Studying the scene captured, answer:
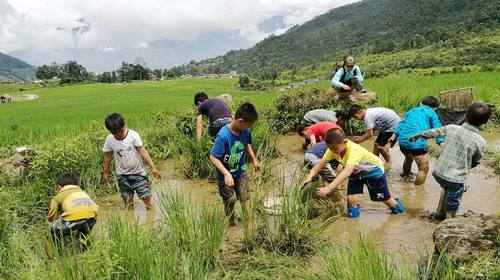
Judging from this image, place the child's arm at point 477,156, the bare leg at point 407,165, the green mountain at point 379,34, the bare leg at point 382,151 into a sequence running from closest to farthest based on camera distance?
the child's arm at point 477,156 → the bare leg at point 407,165 → the bare leg at point 382,151 → the green mountain at point 379,34

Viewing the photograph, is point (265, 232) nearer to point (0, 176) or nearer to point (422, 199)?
point (422, 199)

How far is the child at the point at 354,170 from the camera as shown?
4309 millimetres

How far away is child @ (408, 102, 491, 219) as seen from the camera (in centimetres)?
412

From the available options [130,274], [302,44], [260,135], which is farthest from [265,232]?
[302,44]

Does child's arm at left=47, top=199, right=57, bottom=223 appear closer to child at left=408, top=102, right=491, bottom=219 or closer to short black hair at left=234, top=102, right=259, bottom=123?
short black hair at left=234, top=102, right=259, bottom=123

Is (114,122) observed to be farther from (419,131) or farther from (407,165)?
(407,165)

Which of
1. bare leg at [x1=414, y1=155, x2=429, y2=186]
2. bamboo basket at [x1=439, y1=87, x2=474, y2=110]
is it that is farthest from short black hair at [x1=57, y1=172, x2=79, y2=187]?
bamboo basket at [x1=439, y1=87, x2=474, y2=110]

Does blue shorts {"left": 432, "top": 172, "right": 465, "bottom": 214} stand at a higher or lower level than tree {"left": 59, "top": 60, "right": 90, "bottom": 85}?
lower

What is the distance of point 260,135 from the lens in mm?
7781

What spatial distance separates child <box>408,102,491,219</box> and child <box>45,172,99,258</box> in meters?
3.78

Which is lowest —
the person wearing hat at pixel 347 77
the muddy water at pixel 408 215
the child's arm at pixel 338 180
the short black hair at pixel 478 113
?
the muddy water at pixel 408 215

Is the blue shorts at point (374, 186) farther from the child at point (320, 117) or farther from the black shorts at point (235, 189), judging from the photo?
the child at point (320, 117)

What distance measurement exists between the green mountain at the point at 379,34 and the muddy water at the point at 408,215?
2259cm

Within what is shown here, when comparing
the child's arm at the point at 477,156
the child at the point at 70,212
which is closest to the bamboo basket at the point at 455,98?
the child's arm at the point at 477,156
